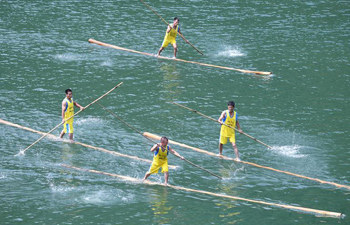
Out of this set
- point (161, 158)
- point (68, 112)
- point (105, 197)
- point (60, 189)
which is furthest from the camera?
point (68, 112)

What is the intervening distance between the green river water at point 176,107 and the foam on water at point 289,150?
8 cm

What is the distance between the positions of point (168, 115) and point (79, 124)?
4086 millimetres

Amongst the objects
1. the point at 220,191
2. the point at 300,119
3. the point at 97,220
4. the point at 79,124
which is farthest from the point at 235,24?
the point at 97,220

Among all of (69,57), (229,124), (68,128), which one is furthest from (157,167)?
(69,57)

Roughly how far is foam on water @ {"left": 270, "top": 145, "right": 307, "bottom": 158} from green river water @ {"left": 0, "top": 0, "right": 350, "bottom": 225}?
0.26 feet

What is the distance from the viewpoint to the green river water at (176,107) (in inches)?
775

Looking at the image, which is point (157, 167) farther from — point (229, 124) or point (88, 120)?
point (88, 120)

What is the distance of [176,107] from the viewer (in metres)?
28.3

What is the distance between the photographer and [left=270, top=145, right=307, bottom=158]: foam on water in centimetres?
2362

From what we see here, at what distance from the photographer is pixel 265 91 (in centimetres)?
3025

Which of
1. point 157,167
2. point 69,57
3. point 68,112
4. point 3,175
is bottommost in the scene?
point 3,175

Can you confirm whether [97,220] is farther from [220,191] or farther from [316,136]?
[316,136]

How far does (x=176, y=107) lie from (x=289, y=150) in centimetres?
647

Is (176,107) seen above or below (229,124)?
above
